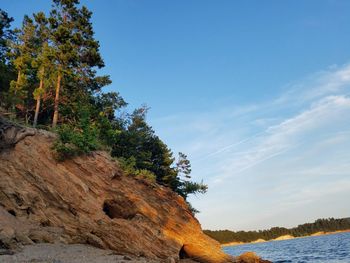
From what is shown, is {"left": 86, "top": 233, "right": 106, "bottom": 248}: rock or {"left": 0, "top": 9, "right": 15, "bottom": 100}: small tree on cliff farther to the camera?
{"left": 0, "top": 9, "right": 15, "bottom": 100}: small tree on cliff

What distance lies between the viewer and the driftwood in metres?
21.4

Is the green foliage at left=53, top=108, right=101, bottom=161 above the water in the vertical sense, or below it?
above

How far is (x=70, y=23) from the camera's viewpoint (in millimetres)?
32938

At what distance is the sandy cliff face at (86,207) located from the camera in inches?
759

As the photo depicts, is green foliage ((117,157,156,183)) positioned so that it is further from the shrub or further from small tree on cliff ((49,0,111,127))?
small tree on cliff ((49,0,111,127))

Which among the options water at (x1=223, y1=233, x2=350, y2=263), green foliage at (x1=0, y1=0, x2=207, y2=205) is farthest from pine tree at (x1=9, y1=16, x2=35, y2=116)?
water at (x1=223, y1=233, x2=350, y2=263)

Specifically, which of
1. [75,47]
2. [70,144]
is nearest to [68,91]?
[75,47]

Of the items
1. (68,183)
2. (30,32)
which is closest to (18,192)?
(68,183)

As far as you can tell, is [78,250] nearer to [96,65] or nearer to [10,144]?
[10,144]

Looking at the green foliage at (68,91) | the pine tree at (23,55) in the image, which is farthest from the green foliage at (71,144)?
the pine tree at (23,55)

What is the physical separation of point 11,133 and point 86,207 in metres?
7.24

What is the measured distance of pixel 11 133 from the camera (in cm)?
2189

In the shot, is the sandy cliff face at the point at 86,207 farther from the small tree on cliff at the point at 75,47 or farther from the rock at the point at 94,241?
the small tree on cliff at the point at 75,47

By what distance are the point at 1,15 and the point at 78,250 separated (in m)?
35.5
